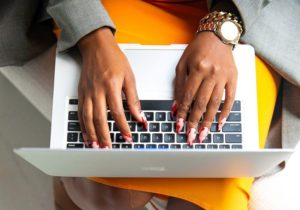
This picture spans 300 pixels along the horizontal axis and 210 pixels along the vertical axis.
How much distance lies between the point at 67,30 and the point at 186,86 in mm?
213

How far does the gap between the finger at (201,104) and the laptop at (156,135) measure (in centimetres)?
2

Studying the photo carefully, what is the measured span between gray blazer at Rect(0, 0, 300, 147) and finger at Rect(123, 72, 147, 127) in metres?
0.10

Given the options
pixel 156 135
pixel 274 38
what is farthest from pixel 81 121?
pixel 274 38

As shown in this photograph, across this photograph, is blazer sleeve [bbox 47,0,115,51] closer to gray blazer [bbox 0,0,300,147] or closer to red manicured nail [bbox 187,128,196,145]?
gray blazer [bbox 0,0,300,147]

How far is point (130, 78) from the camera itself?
71 centimetres

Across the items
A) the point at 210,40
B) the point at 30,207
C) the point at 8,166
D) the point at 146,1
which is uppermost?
the point at 146,1

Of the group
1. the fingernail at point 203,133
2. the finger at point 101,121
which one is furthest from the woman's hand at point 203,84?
the finger at point 101,121

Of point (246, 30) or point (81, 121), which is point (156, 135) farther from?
point (246, 30)

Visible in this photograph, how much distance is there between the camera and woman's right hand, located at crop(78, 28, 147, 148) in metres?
0.69

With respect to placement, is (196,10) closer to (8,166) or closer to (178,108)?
(178,108)

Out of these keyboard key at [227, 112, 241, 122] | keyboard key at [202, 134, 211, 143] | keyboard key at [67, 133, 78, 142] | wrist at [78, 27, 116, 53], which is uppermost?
wrist at [78, 27, 116, 53]

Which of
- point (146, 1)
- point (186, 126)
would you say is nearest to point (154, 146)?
point (186, 126)

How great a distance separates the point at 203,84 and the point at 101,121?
17 centimetres

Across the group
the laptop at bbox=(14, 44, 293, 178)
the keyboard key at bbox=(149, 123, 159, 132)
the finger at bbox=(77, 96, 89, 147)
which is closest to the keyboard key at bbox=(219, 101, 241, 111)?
the laptop at bbox=(14, 44, 293, 178)
